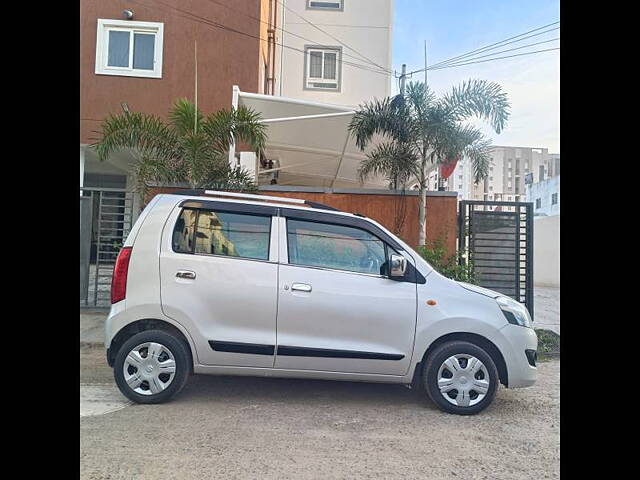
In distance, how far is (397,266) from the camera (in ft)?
14.8

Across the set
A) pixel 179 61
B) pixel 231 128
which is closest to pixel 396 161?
pixel 231 128

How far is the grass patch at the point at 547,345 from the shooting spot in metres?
7.07

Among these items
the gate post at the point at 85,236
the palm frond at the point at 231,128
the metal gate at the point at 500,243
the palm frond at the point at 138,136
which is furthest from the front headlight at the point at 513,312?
the gate post at the point at 85,236

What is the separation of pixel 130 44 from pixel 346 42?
7.22 metres

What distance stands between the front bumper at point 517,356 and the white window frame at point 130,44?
1025cm

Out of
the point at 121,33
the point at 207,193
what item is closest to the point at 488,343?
the point at 207,193

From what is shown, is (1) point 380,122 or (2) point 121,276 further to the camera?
(1) point 380,122

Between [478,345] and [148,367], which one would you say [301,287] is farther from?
[478,345]

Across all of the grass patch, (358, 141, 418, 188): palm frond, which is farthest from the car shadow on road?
(358, 141, 418, 188): palm frond

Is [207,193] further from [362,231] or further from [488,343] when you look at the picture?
[488,343]

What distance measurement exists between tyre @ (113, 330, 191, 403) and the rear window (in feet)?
2.87

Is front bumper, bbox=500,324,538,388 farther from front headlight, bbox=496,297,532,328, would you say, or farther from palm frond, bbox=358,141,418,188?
palm frond, bbox=358,141,418,188

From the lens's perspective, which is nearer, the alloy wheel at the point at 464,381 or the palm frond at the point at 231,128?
the alloy wheel at the point at 464,381

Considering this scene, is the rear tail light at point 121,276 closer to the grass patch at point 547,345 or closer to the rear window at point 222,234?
the rear window at point 222,234
